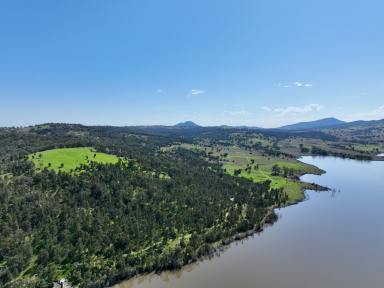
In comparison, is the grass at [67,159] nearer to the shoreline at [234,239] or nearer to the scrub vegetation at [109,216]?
the scrub vegetation at [109,216]

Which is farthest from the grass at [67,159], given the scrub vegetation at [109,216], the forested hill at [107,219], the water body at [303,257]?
the water body at [303,257]

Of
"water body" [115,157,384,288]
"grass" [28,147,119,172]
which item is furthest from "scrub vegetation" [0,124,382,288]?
"water body" [115,157,384,288]

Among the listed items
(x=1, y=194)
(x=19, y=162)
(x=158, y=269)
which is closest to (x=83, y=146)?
(x=19, y=162)

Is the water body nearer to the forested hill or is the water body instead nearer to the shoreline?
the shoreline

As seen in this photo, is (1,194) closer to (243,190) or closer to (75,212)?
(75,212)

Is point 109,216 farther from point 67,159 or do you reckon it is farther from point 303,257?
point 67,159

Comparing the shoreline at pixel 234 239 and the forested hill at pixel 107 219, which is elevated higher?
the forested hill at pixel 107 219
